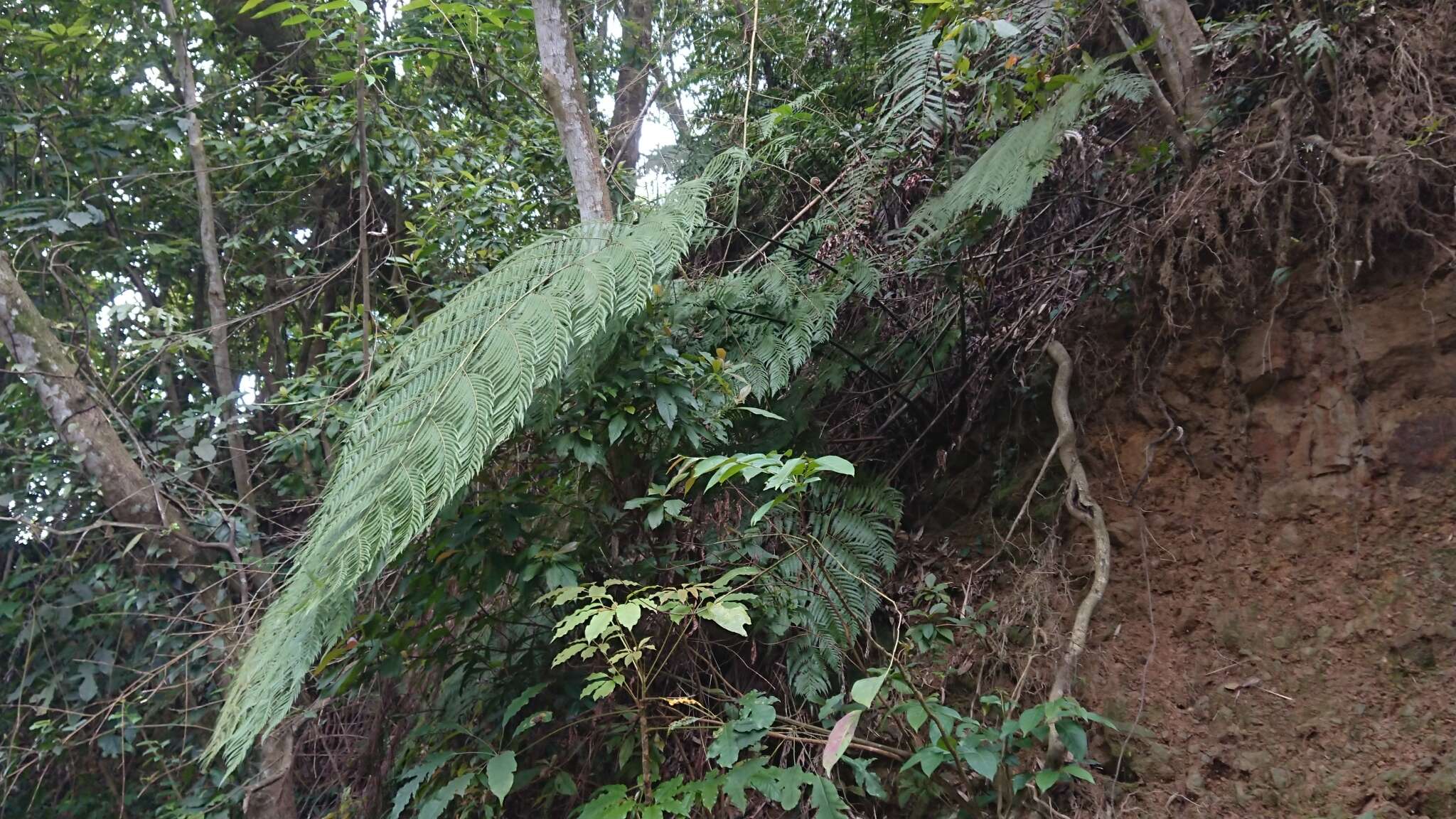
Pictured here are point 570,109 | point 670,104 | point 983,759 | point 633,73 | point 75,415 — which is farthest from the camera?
point 633,73

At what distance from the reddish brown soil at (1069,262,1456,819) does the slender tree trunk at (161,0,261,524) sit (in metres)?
3.63

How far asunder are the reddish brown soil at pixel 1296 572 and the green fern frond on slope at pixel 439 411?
1.55 m

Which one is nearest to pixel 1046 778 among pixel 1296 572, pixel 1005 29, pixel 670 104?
pixel 1296 572

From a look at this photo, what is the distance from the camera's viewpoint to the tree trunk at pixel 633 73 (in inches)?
231

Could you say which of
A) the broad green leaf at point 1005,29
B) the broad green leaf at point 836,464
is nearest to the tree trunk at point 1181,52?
the broad green leaf at point 1005,29

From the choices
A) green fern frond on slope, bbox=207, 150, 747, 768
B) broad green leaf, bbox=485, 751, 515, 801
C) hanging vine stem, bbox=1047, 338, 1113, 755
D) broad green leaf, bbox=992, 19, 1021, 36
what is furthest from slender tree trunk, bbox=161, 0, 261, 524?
broad green leaf, bbox=992, 19, 1021, 36

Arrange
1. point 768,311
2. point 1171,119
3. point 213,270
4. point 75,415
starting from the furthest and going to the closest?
1. point 213,270
2. point 75,415
3. point 768,311
4. point 1171,119

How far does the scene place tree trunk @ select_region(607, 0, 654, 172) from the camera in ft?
19.3

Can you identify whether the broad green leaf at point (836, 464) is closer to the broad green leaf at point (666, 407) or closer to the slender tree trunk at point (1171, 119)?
the broad green leaf at point (666, 407)

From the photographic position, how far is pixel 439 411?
7.43 ft

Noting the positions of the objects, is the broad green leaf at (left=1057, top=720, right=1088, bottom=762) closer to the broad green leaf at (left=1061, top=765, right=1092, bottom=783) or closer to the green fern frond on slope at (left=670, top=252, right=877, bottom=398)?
the broad green leaf at (left=1061, top=765, right=1092, bottom=783)

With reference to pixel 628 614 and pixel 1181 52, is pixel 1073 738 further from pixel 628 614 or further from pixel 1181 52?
pixel 1181 52

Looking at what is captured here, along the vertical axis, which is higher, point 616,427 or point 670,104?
point 670,104

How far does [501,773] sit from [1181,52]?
2.88m
